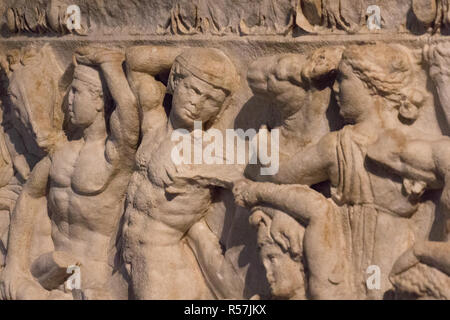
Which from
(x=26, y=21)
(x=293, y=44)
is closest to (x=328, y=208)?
(x=293, y=44)

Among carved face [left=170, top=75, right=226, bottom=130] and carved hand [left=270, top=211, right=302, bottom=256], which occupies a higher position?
carved face [left=170, top=75, right=226, bottom=130]

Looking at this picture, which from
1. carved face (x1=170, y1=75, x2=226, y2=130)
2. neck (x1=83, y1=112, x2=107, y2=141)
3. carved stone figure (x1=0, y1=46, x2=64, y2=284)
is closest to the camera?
carved face (x1=170, y1=75, x2=226, y2=130)

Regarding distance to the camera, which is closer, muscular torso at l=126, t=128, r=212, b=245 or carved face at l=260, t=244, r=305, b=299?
carved face at l=260, t=244, r=305, b=299

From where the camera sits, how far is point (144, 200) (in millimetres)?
3828

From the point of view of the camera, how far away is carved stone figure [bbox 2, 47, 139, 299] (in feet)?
13.2

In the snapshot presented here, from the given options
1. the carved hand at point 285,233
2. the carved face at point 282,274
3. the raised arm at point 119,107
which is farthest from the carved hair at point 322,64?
the raised arm at point 119,107

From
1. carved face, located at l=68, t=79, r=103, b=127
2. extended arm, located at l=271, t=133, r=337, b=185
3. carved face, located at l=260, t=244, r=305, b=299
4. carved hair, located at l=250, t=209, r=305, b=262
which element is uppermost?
carved face, located at l=68, t=79, r=103, b=127

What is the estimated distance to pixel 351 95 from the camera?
3.32 meters

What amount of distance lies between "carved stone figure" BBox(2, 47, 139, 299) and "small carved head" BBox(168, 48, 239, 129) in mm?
332

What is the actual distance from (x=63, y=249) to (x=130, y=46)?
114 centimetres

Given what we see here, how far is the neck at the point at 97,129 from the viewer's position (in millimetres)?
4172

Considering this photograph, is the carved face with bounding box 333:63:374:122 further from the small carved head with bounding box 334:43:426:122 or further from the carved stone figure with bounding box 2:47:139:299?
the carved stone figure with bounding box 2:47:139:299

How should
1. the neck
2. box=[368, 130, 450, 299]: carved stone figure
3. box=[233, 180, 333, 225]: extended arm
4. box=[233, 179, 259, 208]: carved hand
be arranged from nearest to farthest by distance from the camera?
box=[368, 130, 450, 299]: carved stone figure → box=[233, 180, 333, 225]: extended arm → box=[233, 179, 259, 208]: carved hand → the neck

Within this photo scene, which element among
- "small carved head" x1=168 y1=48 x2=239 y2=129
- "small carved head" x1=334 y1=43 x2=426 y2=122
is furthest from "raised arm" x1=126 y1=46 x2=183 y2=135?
"small carved head" x1=334 y1=43 x2=426 y2=122
